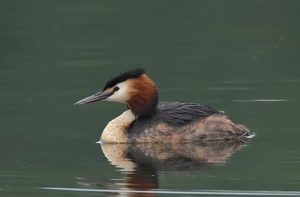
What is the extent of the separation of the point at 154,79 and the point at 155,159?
190 inches

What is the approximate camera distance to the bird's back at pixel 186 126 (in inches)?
516

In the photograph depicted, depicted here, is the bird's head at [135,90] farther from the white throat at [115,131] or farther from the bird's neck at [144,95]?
the white throat at [115,131]

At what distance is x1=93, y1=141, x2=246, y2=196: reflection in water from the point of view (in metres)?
10.9

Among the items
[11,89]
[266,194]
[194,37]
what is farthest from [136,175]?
[194,37]

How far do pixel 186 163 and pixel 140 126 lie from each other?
1599 mm

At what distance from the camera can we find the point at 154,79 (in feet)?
55.4

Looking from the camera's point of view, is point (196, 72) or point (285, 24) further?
point (285, 24)

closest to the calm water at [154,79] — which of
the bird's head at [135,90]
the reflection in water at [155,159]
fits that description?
the reflection in water at [155,159]

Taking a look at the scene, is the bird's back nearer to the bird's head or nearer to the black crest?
the bird's head

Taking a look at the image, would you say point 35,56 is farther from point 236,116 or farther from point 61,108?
point 236,116

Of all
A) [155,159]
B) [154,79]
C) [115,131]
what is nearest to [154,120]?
[115,131]

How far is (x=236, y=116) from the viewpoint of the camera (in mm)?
14039

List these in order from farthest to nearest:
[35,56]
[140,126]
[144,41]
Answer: [144,41] < [35,56] < [140,126]

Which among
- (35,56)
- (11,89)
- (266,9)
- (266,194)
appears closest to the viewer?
(266,194)
